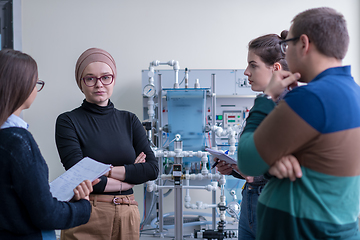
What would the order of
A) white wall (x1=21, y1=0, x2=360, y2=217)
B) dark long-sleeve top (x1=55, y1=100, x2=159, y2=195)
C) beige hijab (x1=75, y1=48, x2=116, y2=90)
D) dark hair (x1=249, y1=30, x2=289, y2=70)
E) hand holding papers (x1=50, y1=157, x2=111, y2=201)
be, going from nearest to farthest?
hand holding papers (x1=50, y1=157, x2=111, y2=201) < dark hair (x1=249, y1=30, x2=289, y2=70) < dark long-sleeve top (x1=55, y1=100, x2=159, y2=195) < beige hijab (x1=75, y1=48, x2=116, y2=90) < white wall (x1=21, y1=0, x2=360, y2=217)

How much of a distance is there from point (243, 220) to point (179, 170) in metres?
1.28

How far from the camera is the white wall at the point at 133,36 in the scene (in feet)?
11.7

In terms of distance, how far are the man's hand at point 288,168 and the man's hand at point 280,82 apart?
0.60ft

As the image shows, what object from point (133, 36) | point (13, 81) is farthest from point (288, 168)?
point (133, 36)

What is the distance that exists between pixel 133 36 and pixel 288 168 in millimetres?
3189

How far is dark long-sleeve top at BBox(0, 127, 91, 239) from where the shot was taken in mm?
830

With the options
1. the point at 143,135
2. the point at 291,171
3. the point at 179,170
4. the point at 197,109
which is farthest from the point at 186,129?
the point at 291,171

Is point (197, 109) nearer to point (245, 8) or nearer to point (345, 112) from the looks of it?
point (245, 8)

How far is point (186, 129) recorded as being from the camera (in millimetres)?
2711

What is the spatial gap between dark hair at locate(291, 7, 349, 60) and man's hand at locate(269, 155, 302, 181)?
0.30 meters

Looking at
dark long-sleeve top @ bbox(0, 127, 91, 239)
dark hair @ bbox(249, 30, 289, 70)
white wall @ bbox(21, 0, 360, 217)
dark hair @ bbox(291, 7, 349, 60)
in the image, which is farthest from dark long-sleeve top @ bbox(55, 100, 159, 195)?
white wall @ bbox(21, 0, 360, 217)

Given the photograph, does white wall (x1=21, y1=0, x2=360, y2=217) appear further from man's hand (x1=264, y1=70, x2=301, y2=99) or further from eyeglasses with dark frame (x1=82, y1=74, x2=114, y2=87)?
man's hand (x1=264, y1=70, x2=301, y2=99)

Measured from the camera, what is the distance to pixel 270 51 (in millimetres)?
1257

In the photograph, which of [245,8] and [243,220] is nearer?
[243,220]
